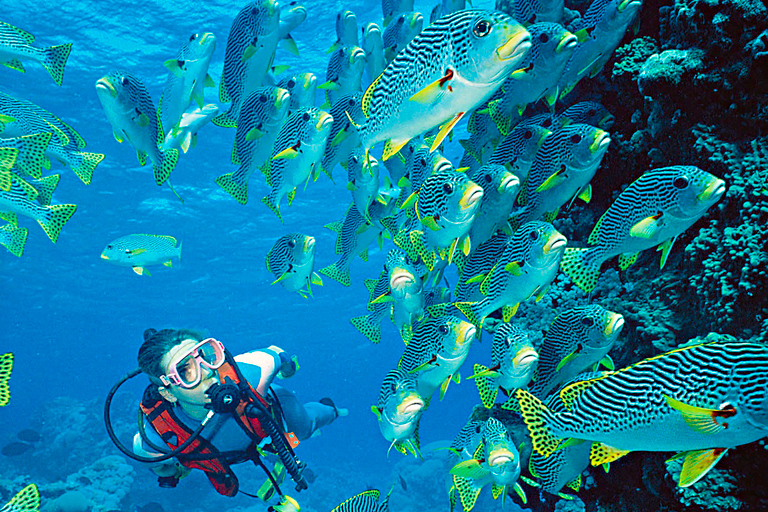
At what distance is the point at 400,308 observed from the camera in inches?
133

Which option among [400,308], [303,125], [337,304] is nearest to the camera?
[303,125]

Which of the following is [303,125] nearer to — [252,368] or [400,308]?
[400,308]

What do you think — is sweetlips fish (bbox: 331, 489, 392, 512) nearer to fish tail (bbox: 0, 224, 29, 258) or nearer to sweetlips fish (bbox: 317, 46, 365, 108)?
sweetlips fish (bbox: 317, 46, 365, 108)

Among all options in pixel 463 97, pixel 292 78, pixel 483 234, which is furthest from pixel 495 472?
pixel 292 78

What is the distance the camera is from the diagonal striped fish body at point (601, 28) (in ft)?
9.95

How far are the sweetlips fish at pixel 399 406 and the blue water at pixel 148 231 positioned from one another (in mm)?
11417

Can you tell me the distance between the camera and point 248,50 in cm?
325

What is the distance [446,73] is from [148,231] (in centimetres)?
3110

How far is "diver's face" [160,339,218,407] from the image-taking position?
4.10 m

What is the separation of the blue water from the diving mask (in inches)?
395

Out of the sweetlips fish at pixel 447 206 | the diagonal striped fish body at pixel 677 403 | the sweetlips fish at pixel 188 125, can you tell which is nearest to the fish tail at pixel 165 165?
the sweetlips fish at pixel 188 125

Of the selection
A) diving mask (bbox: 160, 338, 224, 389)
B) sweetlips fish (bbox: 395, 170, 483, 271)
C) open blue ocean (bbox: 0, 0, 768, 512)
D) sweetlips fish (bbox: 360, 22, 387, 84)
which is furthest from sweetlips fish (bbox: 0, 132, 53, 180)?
sweetlips fish (bbox: 395, 170, 483, 271)

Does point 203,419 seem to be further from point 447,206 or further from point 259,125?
point 447,206

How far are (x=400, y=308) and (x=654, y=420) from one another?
2067 mm
